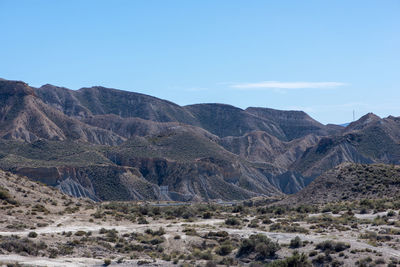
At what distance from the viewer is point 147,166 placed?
12056 cm

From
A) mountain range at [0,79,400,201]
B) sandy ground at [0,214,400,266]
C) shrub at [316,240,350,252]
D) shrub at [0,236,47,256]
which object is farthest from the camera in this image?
mountain range at [0,79,400,201]

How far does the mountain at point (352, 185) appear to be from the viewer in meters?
61.2

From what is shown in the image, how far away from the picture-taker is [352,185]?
64438 mm

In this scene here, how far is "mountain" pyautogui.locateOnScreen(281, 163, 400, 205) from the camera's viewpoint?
6119 centimetres

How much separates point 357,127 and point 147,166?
75.3 m

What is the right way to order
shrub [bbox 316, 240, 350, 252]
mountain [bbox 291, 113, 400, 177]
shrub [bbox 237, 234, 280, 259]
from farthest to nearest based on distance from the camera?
1. mountain [bbox 291, 113, 400, 177]
2. shrub [bbox 237, 234, 280, 259]
3. shrub [bbox 316, 240, 350, 252]

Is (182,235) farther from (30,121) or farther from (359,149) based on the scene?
(30,121)

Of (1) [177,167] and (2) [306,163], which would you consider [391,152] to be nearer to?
(2) [306,163]

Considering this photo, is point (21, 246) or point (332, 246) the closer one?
point (21, 246)

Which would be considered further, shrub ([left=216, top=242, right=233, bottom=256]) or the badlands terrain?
shrub ([left=216, top=242, right=233, bottom=256])

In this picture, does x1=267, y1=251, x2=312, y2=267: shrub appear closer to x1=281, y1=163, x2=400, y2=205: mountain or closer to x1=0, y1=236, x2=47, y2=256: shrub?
x1=0, y1=236, x2=47, y2=256: shrub

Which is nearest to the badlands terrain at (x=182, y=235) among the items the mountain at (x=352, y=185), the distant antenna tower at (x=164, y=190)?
the mountain at (x=352, y=185)

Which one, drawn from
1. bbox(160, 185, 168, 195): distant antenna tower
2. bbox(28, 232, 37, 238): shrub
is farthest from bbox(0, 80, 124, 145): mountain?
bbox(28, 232, 37, 238): shrub

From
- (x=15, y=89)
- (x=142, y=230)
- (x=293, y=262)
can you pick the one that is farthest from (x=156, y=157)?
(x=293, y=262)
